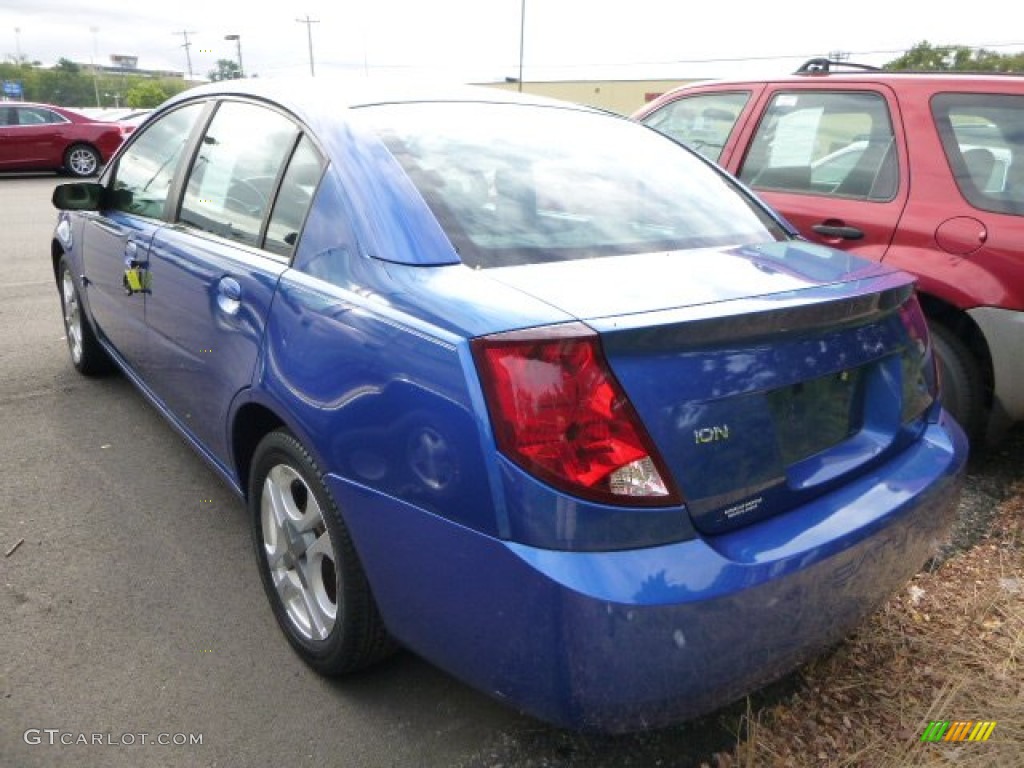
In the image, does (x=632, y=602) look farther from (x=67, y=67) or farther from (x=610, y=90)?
(x=67, y=67)

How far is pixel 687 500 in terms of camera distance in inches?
64.2

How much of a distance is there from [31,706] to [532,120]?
2.27 m

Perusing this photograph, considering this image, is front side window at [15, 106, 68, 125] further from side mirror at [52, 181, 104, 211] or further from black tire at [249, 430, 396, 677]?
black tire at [249, 430, 396, 677]

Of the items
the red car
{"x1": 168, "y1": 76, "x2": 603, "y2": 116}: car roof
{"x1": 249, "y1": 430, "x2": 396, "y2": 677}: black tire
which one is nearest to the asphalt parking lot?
{"x1": 249, "y1": 430, "x2": 396, "y2": 677}: black tire

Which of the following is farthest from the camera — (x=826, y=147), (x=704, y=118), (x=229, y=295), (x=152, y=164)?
(x=704, y=118)

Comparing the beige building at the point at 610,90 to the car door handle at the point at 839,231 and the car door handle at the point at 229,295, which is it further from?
the car door handle at the point at 229,295

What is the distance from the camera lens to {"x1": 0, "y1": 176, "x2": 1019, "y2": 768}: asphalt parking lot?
2070 millimetres

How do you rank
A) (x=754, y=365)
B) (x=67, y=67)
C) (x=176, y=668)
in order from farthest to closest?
1. (x=67, y=67)
2. (x=176, y=668)
3. (x=754, y=365)

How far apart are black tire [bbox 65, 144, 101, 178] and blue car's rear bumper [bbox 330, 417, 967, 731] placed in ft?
60.3

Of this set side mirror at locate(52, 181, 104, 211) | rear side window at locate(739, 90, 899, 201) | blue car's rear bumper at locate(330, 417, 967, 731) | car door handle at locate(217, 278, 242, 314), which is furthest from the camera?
rear side window at locate(739, 90, 899, 201)

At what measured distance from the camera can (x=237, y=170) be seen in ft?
9.14

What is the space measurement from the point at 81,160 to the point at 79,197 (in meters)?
16.1

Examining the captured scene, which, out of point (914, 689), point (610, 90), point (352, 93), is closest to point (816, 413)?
point (914, 689)

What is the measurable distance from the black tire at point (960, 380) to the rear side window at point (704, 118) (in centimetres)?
166
